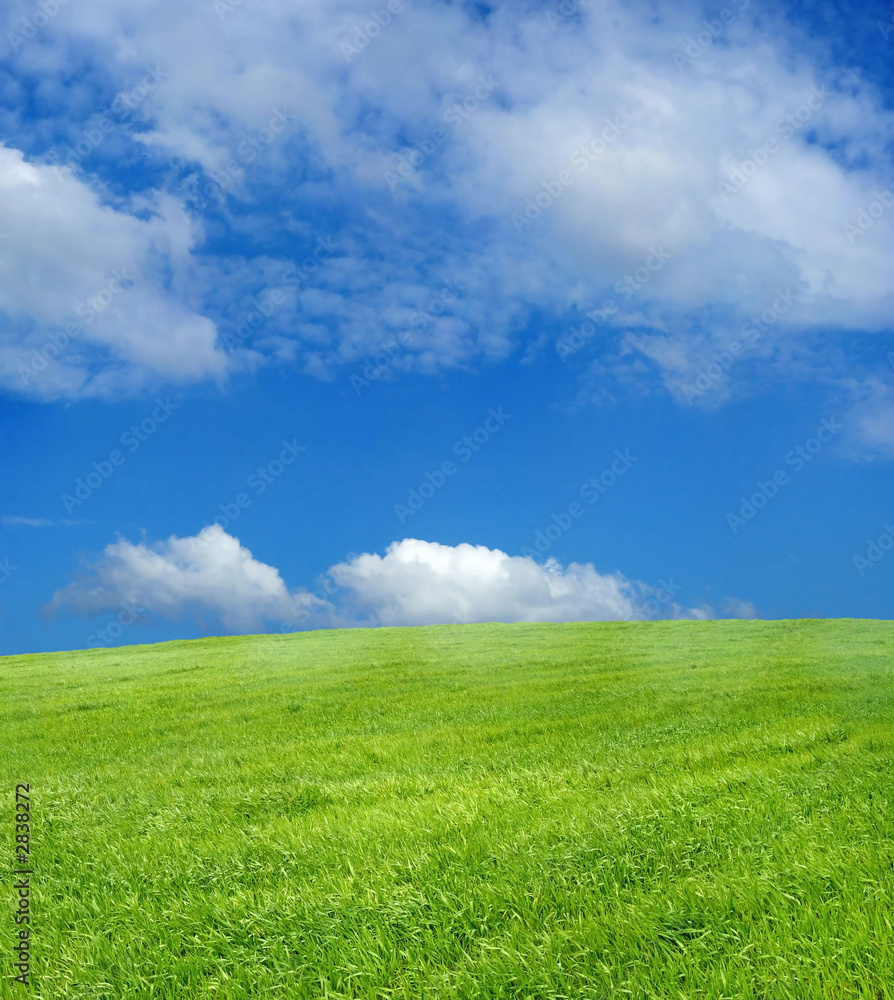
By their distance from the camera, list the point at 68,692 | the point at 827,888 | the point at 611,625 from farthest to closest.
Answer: the point at 611,625
the point at 68,692
the point at 827,888

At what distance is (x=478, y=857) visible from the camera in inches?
249

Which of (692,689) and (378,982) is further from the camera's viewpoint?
(692,689)

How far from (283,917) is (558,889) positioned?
223 cm

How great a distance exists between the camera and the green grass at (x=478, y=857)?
4.73 metres

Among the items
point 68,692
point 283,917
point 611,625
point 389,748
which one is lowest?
point 283,917

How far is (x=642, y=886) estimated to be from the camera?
18.5 ft

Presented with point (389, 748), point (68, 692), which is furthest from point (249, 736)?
point (68, 692)

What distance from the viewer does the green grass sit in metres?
4.73

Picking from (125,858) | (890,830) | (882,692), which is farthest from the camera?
(882,692)

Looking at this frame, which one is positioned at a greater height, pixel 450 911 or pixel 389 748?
pixel 389 748

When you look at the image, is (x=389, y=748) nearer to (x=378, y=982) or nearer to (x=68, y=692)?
(x=378, y=982)

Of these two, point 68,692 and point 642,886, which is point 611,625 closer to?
point 68,692

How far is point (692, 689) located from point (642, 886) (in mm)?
14472

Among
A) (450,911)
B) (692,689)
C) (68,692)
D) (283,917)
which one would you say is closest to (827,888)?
(450,911)
